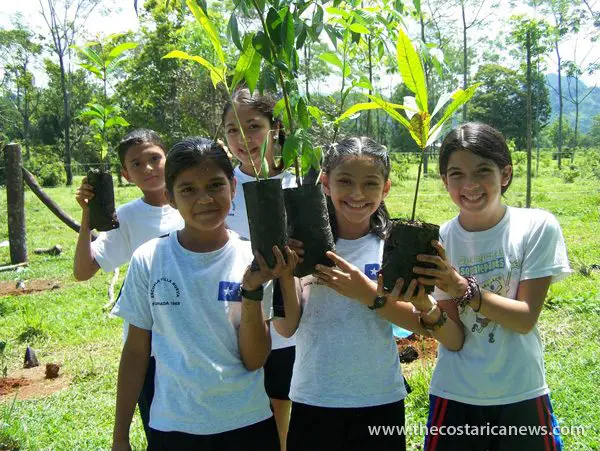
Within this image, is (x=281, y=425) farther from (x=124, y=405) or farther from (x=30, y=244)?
(x=30, y=244)

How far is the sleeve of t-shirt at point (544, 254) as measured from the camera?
5.55 ft

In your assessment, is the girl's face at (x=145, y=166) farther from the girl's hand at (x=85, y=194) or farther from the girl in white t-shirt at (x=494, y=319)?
the girl in white t-shirt at (x=494, y=319)

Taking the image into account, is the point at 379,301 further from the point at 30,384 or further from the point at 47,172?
the point at 47,172

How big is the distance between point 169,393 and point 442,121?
1.14 meters

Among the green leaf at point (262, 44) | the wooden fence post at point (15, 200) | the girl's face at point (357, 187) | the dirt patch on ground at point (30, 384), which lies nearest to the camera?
the green leaf at point (262, 44)

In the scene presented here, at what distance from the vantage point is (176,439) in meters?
1.55

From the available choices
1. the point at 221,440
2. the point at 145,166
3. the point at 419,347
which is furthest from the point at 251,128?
the point at 419,347

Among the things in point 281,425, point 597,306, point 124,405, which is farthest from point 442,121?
point 597,306

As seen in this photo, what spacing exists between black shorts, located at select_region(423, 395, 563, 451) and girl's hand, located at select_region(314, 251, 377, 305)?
509 mm

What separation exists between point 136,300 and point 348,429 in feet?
2.61

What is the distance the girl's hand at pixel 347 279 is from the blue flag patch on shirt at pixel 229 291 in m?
0.25

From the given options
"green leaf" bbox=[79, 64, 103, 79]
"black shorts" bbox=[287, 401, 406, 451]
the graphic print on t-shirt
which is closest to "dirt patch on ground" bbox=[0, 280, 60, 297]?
"green leaf" bbox=[79, 64, 103, 79]

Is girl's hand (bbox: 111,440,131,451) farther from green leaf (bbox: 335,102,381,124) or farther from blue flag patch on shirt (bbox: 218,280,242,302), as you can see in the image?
green leaf (bbox: 335,102,381,124)

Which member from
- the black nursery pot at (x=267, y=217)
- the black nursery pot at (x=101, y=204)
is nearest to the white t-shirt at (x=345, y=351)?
the black nursery pot at (x=267, y=217)
